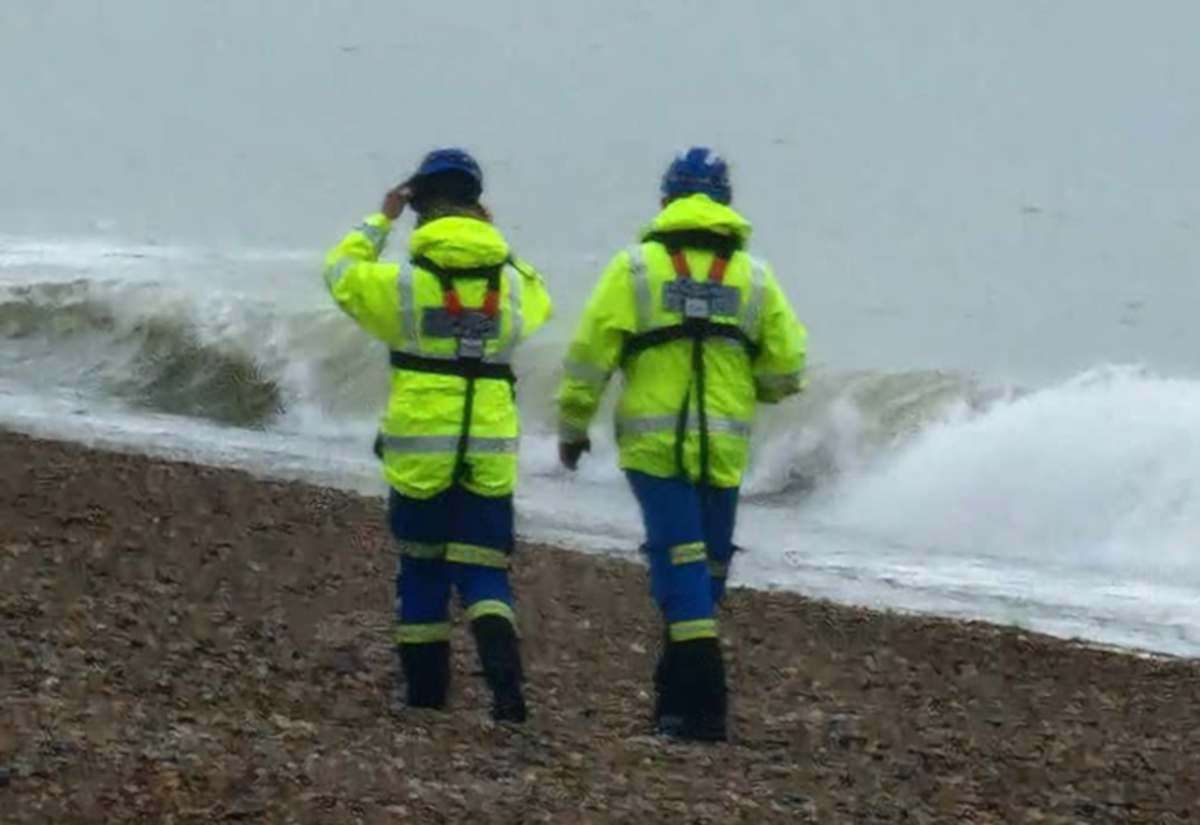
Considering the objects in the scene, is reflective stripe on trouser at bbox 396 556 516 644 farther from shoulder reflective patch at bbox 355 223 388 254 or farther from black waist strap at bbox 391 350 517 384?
shoulder reflective patch at bbox 355 223 388 254

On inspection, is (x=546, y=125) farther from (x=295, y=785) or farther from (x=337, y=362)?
(x=295, y=785)

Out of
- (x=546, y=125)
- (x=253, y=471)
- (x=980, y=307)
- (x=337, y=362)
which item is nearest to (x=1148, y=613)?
(x=253, y=471)

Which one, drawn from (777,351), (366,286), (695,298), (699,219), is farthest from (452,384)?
(777,351)

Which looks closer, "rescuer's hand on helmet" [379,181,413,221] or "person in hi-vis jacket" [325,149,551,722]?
"person in hi-vis jacket" [325,149,551,722]

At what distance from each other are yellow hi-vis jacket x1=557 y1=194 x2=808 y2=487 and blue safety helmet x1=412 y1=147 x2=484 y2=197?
0.48 m

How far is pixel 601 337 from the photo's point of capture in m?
8.90

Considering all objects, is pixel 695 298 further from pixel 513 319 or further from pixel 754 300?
pixel 513 319

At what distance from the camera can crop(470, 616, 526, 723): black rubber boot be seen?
352 inches

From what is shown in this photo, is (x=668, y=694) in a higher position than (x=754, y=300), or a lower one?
lower

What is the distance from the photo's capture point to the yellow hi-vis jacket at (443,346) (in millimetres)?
8781

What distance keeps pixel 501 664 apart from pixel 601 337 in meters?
1.00

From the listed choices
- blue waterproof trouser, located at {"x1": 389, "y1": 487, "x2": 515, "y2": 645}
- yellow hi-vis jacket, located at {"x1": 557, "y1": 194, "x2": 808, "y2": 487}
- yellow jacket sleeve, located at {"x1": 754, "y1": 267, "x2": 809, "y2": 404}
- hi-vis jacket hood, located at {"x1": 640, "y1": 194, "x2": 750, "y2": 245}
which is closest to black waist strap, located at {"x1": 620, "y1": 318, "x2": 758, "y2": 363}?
yellow hi-vis jacket, located at {"x1": 557, "y1": 194, "x2": 808, "y2": 487}

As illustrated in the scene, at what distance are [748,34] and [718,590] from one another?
111086mm

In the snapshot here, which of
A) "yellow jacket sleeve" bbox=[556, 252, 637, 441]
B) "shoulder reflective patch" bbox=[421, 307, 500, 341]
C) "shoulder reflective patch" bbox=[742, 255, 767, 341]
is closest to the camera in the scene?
"shoulder reflective patch" bbox=[421, 307, 500, 341]
